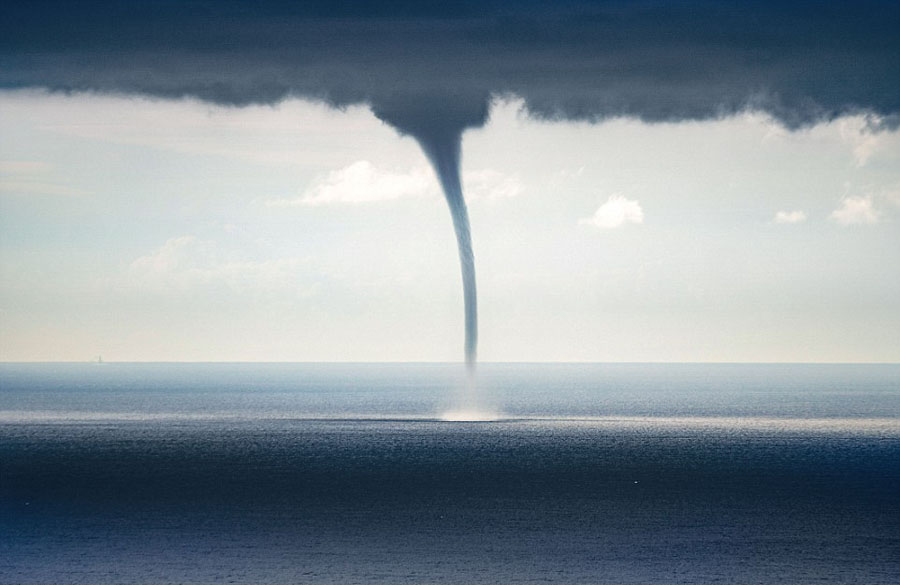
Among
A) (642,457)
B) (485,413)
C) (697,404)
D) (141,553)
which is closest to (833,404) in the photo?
(697,404)

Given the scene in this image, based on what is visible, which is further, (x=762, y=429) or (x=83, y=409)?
(x=83, y=409)

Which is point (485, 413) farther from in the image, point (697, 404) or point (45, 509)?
point (45, 509)

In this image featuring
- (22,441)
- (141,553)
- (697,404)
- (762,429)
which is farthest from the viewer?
(697,404)

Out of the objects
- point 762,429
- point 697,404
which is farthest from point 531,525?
point 697,404

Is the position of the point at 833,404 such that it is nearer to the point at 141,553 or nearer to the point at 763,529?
the point at 763,529

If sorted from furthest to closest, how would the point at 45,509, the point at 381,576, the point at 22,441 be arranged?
the point at 22,441, the point at 45,509, the point at 381,576

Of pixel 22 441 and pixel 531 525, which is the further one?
pixel 22 441
